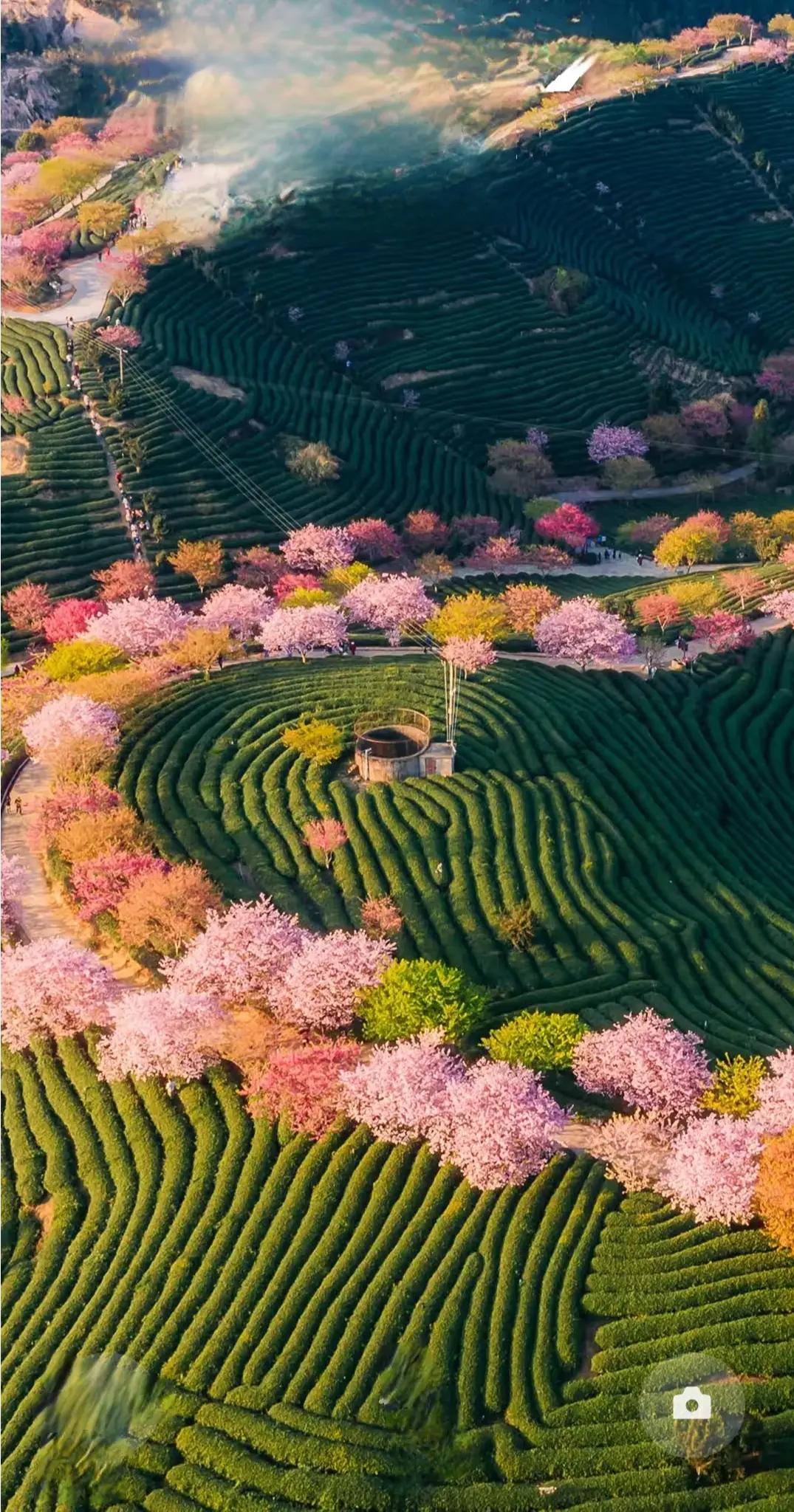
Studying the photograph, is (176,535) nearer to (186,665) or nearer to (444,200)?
(186,665)

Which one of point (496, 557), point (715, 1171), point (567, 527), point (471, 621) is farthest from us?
point (567, 527)

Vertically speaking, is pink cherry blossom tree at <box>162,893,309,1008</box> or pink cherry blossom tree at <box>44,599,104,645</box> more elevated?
pink cherry blossom tree at <box>44,599,104,645</box>

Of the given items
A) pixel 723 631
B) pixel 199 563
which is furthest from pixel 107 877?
pixel 723 631

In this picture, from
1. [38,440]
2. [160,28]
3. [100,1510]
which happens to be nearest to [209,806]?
[100,1510]

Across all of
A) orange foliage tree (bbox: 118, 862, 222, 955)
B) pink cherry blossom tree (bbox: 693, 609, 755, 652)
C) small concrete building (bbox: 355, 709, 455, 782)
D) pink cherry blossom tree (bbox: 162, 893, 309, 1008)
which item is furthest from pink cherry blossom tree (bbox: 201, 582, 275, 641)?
pink cherry blossom tree (bbox: 162, 893, 309, 1008)

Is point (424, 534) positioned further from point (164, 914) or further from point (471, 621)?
point (164, 914)

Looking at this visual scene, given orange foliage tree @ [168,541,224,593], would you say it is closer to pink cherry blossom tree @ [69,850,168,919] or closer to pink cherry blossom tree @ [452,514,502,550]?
pink cherry blossom tree @ [452,514,502,550]
